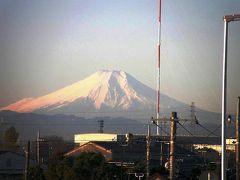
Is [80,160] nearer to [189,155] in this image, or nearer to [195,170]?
[195,170]

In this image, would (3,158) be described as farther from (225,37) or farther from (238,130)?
(225,37)

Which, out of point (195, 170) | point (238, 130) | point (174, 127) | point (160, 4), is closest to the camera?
point (174, 127)

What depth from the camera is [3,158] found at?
56031 millimetres

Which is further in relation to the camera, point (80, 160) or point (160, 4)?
point (160, 4)

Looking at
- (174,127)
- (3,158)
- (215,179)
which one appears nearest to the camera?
(215,179)

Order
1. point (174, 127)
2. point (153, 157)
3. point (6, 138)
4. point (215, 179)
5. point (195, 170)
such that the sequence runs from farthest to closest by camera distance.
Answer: point (6, 138)
point (153, 157)
point (195, 170)
point (174, 127)
point (215, 179)

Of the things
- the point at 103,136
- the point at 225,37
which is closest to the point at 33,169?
the point at 225,37

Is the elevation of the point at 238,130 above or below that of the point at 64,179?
above

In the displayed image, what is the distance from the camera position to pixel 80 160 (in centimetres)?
3950

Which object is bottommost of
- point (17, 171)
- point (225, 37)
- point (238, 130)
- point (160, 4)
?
point (17, 171)

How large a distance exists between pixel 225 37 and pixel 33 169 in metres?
27.7

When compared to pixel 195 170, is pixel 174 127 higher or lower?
higher

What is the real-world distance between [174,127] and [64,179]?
14.1m

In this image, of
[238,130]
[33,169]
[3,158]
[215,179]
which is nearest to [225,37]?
[215,179]
